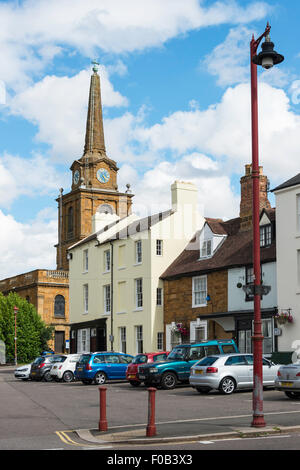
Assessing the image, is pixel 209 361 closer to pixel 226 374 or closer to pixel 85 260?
pixel 226 374

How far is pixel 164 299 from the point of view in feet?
136

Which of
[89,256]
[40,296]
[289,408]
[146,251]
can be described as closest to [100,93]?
[40,296]

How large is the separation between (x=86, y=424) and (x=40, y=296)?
2354 inches

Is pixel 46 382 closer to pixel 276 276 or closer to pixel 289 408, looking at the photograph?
pixel 276 276

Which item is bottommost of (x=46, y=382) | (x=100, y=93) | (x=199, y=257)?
(x=46, y=382)

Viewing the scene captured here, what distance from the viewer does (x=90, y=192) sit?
9344cm

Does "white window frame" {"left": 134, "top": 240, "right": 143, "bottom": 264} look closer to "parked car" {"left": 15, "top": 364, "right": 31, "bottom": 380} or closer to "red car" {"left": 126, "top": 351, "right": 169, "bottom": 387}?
"parked car" {"left": 15, "top": 364, "right": 31, "bottom": 380}

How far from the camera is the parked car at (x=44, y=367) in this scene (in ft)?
122

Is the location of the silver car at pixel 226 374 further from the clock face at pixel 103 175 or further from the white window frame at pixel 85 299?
the clock face at pixel 103 175

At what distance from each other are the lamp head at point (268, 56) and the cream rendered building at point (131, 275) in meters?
28.2

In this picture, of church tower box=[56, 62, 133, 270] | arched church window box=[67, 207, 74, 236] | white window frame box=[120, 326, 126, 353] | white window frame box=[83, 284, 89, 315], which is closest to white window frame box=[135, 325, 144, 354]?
white window frame box=[120, 326, 126, 353]

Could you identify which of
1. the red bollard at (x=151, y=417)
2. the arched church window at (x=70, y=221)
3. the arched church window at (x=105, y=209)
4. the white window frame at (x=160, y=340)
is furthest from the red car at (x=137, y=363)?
the arched church window at (x=70, y=221)

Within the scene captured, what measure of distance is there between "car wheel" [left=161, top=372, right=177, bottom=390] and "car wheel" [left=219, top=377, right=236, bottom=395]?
11.7 ft

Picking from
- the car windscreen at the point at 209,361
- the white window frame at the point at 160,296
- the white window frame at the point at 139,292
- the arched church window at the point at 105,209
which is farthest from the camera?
the arched church window at the point at 105,209
